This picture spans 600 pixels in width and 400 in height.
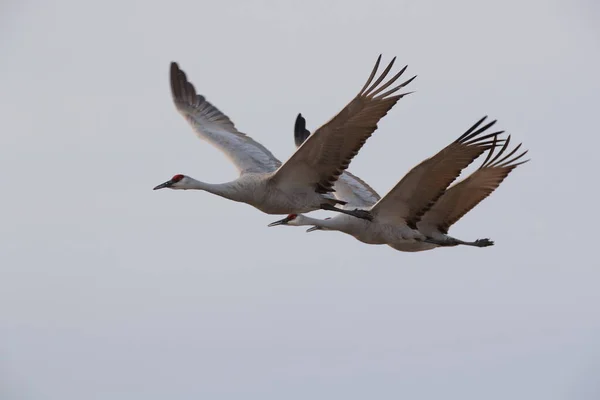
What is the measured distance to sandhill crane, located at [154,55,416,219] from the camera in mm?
18516

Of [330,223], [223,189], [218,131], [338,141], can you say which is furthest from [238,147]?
[338,141]

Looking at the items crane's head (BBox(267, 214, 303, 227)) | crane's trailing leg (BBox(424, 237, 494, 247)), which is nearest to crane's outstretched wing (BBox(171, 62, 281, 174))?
crane's head (BBox(267, 214, 303, 227))

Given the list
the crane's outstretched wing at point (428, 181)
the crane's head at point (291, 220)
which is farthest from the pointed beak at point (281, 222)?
the crane's outstretched wing at point (428, 181)

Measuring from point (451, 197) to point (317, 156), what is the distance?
290 cm

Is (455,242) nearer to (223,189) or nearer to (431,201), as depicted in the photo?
(431,201)

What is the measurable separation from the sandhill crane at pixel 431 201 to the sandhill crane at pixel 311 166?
1.14ft

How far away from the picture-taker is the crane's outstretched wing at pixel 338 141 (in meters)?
18.4

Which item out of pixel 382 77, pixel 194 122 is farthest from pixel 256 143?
pixel 382 77

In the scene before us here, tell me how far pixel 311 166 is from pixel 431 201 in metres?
2.15

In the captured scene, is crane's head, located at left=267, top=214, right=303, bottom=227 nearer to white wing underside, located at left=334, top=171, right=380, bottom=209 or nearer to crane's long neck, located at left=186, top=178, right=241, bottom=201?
white wing underside, located at left=334, top=171, right=380, bottom=209

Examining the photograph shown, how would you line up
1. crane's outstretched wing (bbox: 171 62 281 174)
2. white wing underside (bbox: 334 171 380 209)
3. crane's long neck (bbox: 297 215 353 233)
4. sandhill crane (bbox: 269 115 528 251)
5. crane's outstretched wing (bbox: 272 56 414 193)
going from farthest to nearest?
white wing underside (bbox: 334 171 380 209), crane's outstretched wing (bbox: 171 62 281 174), crane's long neck (bbox: 297 215 353 233), sandhill crane (bbox: 269 115 528 251), crane's outstretched wing (bbox: 272 56 414 193)

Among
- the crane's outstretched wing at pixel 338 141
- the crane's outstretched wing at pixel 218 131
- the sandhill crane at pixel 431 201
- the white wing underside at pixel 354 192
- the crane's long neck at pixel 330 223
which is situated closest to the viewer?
the crane's outstretched wing at pixel 338 141

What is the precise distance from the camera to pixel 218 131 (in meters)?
23.0

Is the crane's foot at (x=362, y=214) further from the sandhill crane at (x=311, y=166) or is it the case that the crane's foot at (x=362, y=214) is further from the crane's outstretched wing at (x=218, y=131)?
the crane's outstretched wing at (x=218, y=131)
